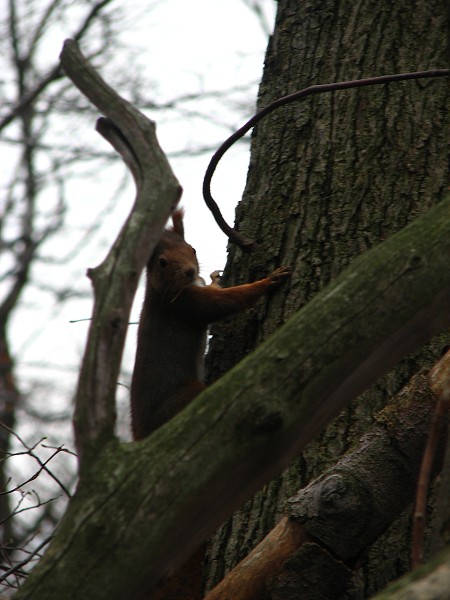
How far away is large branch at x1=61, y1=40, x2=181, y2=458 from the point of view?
1727 mm

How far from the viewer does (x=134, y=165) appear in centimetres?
194

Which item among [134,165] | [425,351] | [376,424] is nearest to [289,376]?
[134,165]

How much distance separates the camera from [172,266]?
3.99m

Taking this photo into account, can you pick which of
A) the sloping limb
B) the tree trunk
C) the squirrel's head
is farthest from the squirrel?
the sloping limb

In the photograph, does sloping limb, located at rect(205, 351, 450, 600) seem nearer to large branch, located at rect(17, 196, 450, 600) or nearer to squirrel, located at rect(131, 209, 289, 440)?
A: large branch, located at rect(17, 196, 450, 600)

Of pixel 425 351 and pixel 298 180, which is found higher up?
pixel 298 180

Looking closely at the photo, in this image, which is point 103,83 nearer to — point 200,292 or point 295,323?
point 295,323

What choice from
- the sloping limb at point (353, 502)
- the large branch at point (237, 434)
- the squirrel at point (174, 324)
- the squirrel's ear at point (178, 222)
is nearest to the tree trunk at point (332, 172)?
the squirrel at point (174, 324)

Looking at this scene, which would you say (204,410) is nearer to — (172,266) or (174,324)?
(174,324)

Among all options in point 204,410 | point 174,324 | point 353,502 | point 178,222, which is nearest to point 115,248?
point 204,410

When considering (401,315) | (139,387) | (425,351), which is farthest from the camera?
(139,387)

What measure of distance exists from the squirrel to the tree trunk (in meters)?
0.12

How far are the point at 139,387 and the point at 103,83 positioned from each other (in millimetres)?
1759

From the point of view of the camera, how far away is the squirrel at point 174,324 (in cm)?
340
